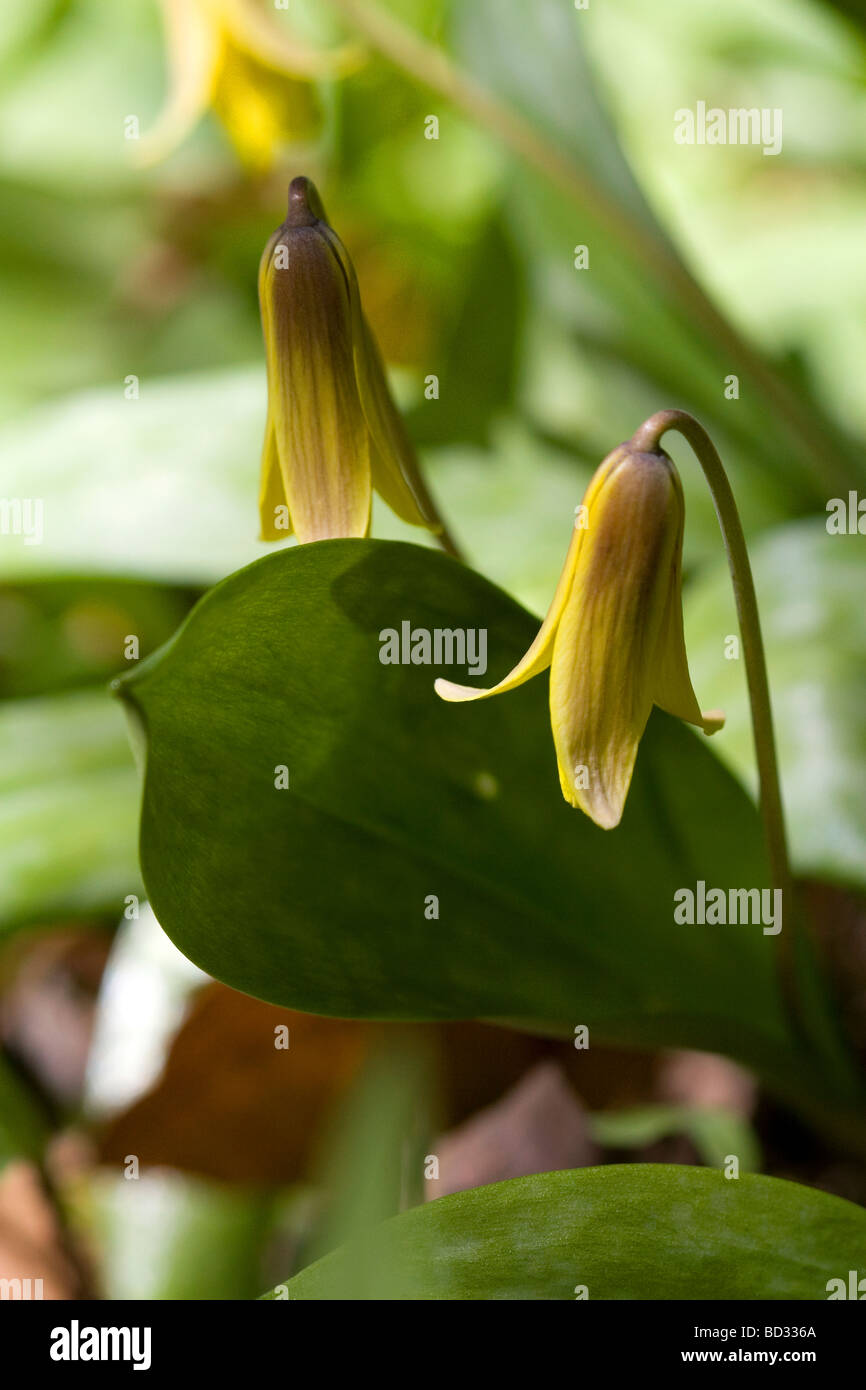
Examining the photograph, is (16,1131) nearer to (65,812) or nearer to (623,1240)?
(65,812)

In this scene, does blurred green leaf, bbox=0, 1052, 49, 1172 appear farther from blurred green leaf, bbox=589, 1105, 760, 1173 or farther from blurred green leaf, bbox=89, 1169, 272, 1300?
blurred green leaf, bbox=589, 1105, 760, 1173

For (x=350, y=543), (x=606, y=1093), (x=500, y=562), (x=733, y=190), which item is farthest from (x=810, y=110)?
(x=350, y=543)

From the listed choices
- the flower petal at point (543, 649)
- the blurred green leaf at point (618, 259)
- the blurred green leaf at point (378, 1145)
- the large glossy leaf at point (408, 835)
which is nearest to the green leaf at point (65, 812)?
the blurred green leaf at point (378, 1145)

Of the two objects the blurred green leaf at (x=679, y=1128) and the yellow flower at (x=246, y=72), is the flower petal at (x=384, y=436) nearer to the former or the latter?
the blurred green leaf at (x=679, y=1128)

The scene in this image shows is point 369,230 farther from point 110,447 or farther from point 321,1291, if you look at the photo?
point 321,1291

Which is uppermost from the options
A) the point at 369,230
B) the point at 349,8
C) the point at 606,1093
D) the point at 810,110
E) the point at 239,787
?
the point at 810,110

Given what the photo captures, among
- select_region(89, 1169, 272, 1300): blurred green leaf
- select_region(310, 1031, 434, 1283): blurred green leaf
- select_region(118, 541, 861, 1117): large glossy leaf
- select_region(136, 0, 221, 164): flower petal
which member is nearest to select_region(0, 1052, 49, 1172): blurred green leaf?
select_region(89, 1169, 272, 1300): blurred green leaf

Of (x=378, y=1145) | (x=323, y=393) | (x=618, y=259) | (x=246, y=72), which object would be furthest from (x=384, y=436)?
(x=246, y=72)
